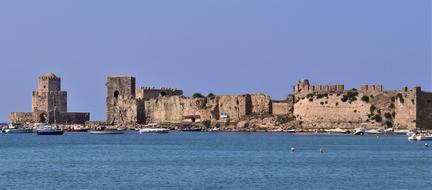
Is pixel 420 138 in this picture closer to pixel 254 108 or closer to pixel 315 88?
pixel 315 88

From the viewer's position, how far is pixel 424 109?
76688mm

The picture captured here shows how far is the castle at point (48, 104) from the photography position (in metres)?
107

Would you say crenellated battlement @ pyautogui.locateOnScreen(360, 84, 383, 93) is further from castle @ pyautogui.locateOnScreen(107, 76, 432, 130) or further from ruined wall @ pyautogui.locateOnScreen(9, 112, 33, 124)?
ruined wall @ pyautogui.locateOnScreen(9, 112, 33, 124)

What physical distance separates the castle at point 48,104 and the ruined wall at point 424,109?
41.8 m

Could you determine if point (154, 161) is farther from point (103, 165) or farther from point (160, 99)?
point (160, 99)

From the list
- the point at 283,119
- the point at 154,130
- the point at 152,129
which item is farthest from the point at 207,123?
the point at 283,119

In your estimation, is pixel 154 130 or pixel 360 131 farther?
pixel 154 130

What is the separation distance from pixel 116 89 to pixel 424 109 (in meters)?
37.0

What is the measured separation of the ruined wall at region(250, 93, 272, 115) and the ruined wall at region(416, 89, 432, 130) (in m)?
17.7

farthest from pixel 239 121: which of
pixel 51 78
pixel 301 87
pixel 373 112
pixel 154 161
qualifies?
pixel 154 161

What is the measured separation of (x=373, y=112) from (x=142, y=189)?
50091 mm

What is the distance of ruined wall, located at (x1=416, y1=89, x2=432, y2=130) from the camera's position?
76.4m

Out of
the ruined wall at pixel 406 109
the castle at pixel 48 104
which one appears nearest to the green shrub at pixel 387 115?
the ruined wall at pixel 406 109

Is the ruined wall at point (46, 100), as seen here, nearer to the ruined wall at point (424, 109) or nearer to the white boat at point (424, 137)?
the ruined wall at point (424, 109)
